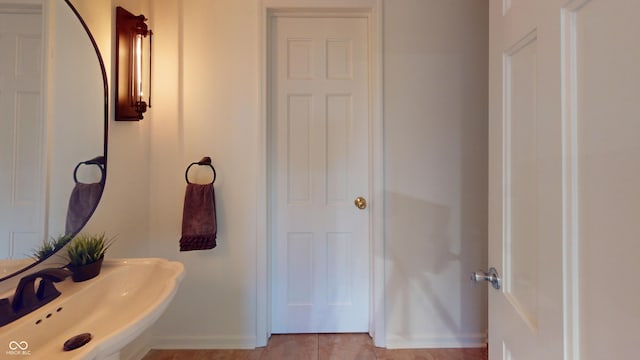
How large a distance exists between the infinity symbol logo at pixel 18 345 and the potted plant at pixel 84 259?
30 centimetres

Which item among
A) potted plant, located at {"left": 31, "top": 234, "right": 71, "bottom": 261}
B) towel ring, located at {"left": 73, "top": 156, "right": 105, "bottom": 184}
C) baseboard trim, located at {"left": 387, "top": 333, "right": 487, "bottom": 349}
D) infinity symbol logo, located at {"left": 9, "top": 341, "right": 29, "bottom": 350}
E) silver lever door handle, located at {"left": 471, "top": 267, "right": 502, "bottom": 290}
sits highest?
towel ring, located at {"left": 73, "top": 156, "right": 105, "bottom": 184}

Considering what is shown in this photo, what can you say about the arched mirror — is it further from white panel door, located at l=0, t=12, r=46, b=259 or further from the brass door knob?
the brass door knob

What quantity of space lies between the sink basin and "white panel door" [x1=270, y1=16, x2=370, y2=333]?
959mm

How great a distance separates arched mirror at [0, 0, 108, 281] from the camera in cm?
104

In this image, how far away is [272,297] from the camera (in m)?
2.18

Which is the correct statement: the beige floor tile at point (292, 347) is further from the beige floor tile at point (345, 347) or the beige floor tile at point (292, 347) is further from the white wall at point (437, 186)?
the white wall at point (437, 186)

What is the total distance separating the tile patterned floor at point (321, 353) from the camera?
1.96 m

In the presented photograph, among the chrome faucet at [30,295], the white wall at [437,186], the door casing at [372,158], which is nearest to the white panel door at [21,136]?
the chrome faucet at [30,295]

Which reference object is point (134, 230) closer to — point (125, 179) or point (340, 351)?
point (125, 179)

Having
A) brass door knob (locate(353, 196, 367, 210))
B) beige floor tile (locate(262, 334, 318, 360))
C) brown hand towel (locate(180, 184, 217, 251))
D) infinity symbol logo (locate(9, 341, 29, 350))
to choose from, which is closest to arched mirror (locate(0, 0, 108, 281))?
infinity symbol logo (locate(9, 341, 29, 350))

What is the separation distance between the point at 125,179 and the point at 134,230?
1.10 ft
